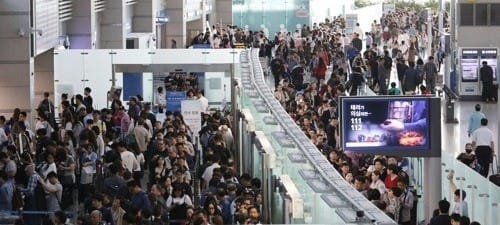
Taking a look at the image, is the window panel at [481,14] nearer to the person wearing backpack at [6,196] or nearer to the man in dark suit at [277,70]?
the man in dark suit at [277,70]

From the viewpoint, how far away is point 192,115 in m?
21.5

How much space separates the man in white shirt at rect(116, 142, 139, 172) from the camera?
17.1 m

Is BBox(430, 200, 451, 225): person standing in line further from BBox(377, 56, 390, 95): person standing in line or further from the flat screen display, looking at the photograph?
the flat screen display

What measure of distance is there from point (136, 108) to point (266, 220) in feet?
32.3

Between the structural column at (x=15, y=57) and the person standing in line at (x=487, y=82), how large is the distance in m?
13.7

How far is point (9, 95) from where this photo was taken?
24.9 metres

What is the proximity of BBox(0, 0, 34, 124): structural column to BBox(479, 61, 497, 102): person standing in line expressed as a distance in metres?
13.7

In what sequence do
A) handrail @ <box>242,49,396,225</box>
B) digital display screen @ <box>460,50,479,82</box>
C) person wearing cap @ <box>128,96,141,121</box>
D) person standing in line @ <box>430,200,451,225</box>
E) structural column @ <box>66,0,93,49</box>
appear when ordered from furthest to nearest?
digital display screen @ <box>460,50,479,82</box>
structural column @ <box>66,0,93,49</box>
person wearing cap @ <box>128,96,141,121</box>
person standing in line @ <box>430,200,451,225</box>
handrail @ <box>242,49,396,225</box>

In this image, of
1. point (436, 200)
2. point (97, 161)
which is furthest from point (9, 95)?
point (436, 200)

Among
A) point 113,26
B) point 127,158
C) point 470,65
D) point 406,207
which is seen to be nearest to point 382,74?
point 470,65

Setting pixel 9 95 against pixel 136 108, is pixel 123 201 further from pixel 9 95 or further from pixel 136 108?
pixel 9 95

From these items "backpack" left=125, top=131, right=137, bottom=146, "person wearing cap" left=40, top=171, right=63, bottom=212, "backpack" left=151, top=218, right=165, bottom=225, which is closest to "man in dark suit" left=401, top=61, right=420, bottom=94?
"backpack" left=125, top=131, right=137, bottom=146

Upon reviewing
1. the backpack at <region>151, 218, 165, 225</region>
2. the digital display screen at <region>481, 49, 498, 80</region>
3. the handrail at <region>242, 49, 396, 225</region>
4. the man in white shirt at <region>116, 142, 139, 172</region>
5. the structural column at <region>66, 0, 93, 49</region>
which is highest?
the structural column at <region>66, 0, 93, 49</region>

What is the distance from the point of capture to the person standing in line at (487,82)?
34406mm
